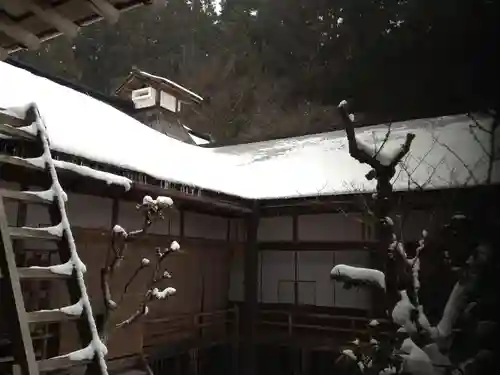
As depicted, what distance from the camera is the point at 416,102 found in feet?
7.84

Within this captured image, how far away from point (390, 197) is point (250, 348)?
5.99 metres

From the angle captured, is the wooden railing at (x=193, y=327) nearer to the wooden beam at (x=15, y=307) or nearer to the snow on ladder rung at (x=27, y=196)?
the snow on ladder rung at (x=27, y=196)

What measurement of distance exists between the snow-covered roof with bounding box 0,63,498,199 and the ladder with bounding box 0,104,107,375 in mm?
2573

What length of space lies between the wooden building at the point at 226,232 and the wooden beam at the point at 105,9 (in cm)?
366

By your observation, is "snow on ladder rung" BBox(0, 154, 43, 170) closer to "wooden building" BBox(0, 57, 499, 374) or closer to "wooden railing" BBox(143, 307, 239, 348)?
"wooden building" BBox(0, 57, 499, 374)

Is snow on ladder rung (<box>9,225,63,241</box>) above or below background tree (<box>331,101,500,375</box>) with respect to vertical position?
above

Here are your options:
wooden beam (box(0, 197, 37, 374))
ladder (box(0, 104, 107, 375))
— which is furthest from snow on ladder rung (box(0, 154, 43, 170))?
wooden beam (box(0, 197, 37, 374))

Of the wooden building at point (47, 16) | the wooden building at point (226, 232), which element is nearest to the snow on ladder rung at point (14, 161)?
the wooden building at point (47, 16)

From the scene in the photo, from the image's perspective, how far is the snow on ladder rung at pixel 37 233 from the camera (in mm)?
2365

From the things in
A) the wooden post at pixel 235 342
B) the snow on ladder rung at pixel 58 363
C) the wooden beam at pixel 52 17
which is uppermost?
the wooden beam at pixel 52 17

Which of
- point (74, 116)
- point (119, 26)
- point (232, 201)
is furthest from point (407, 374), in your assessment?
point (119, 26)

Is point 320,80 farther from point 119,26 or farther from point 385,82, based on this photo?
point 119,26

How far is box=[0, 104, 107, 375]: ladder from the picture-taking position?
215cm

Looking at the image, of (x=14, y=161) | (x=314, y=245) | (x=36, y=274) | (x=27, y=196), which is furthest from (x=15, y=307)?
(x=314, y=245)
